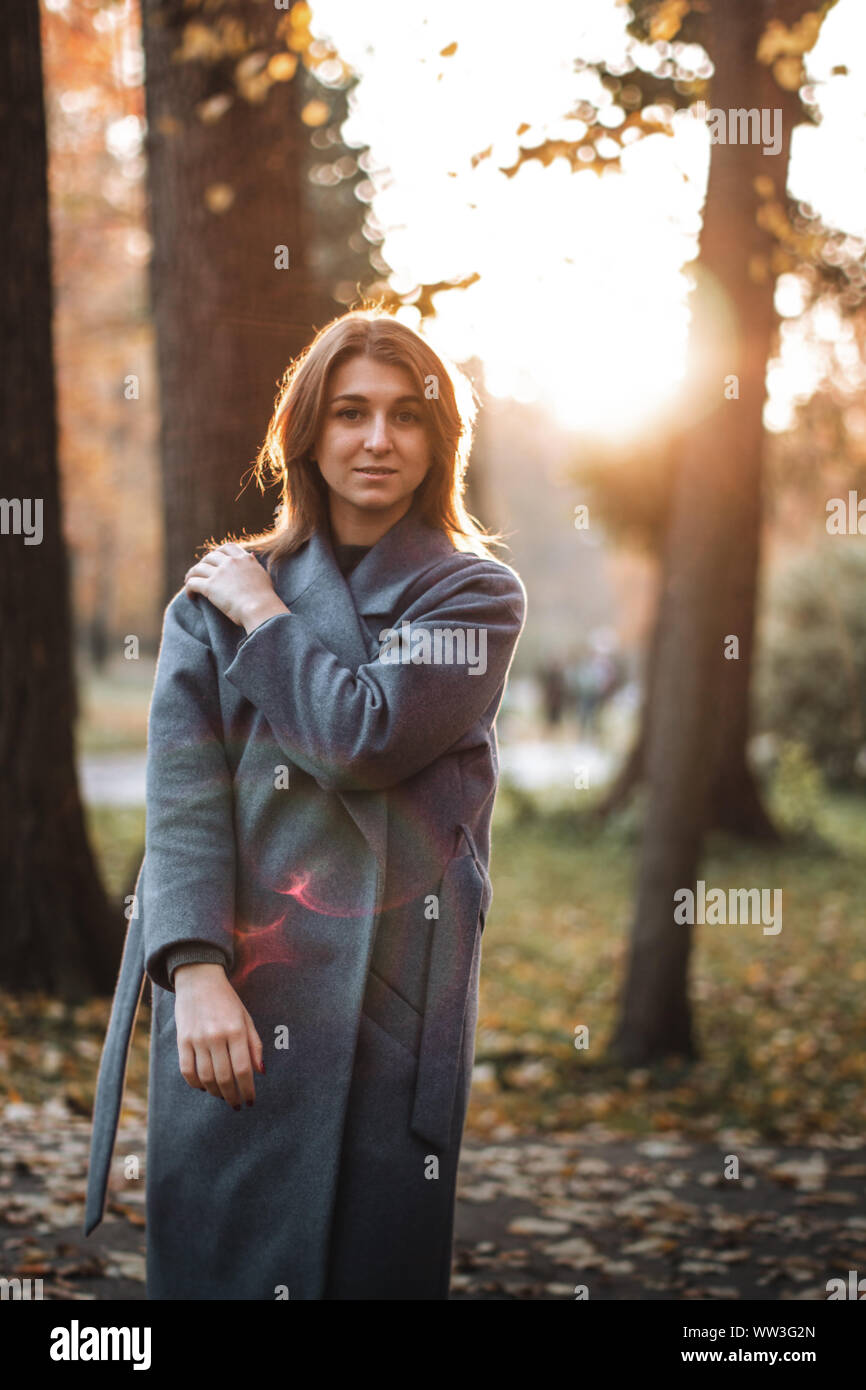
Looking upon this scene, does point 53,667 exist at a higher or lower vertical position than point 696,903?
higher

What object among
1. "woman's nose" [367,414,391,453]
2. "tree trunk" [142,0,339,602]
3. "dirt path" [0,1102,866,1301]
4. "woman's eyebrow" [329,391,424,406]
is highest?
"tree trunk" [142,0,339,602]

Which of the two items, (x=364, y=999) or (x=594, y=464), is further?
(x=594, y=464)

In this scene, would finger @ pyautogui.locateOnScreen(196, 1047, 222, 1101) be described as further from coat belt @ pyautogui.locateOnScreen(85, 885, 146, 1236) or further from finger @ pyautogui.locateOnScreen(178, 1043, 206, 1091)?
coat belt @ pyautogui.locateOnScreen(85, 885, 146, 1236)

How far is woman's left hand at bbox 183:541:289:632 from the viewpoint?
238cm

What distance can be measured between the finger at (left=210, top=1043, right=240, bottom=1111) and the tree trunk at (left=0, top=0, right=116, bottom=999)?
4334 mm

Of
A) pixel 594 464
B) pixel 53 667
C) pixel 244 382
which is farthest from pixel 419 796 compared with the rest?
pixel 594 464

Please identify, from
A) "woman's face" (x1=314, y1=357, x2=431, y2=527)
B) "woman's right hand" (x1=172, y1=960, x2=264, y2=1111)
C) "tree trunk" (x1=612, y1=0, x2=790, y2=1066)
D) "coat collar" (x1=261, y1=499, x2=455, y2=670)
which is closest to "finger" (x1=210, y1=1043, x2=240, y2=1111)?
"woman's right hand" (x1=172, y1=960, x2=264, y2=1111)

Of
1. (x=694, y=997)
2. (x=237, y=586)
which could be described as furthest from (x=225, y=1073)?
(x=694, y=997)

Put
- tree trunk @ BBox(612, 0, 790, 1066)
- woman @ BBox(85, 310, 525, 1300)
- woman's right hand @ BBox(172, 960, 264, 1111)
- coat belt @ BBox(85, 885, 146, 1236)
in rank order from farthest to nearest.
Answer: tree trunk @ BBox(612, 0, 790, 1066) < coat belt @ BBox(85, 885, 146, 1236) < woman @ BBox(85, 310, 525, 1300) < woman's right hand @ BBox(172, 960, 264, 1111)

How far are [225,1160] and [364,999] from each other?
415mm

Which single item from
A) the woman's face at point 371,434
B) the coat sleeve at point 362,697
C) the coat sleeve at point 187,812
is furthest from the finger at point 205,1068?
the woman's face at point 371,434
